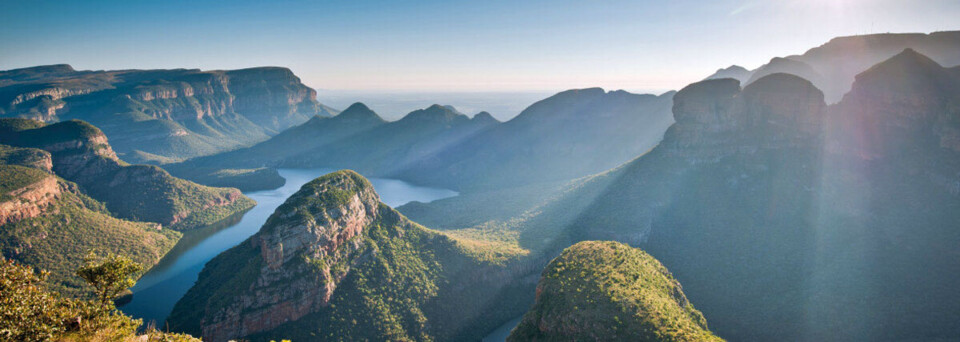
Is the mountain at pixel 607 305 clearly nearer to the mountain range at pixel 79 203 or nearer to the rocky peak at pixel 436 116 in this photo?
the mountain range at pixel 79 203

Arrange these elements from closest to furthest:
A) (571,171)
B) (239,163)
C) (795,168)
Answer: (795,168) → (571,171) → (239,163)

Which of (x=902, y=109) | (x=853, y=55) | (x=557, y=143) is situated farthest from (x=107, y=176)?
(x=853, y=55)

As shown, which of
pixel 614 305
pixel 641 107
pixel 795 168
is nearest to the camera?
pixel 614 305

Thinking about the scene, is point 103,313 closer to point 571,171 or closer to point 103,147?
point 103,147

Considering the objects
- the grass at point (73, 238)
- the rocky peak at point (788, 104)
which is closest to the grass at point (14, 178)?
the grass at point (73, 238)

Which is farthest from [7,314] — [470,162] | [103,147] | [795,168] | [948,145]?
[470,162]

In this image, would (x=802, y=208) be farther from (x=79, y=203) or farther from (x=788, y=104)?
(x=79, y=203)
